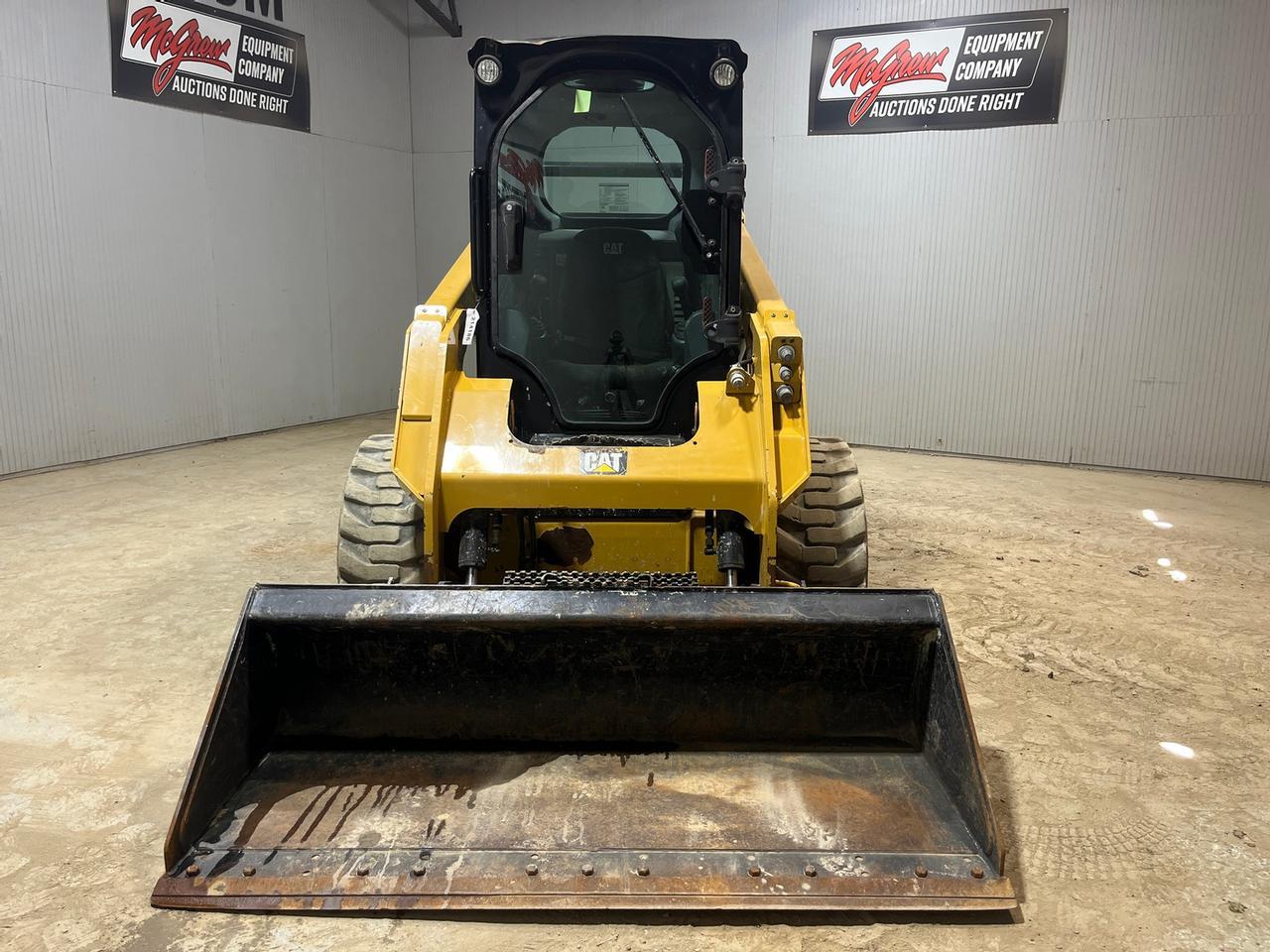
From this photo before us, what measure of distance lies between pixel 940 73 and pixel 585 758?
337 inches

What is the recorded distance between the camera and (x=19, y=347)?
766 centimetres

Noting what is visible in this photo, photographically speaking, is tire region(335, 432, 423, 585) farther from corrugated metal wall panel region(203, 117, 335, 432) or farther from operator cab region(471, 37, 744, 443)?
corrugated metal wall panel region(203, 117, 335, 432)

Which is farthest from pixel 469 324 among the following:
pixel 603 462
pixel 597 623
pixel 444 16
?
pixel 444 16

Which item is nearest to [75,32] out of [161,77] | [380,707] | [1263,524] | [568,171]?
[161,77]

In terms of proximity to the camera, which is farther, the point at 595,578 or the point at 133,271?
the point at 133,271

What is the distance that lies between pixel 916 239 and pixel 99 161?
7708 mm

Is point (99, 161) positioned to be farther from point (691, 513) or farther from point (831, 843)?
point (831, 843)

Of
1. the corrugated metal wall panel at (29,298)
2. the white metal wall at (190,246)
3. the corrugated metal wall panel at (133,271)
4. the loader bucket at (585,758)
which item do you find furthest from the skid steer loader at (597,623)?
the corrugated metal wall panel at (133,271)

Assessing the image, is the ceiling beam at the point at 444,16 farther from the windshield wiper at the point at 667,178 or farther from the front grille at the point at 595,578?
the front grille at the point at 595,578

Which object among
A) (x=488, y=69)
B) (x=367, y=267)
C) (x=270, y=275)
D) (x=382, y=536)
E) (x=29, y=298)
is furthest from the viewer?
(x=367, y=267)

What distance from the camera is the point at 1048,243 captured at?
891 centimetres

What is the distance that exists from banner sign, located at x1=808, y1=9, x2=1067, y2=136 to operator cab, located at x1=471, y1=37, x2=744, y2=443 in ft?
20.2

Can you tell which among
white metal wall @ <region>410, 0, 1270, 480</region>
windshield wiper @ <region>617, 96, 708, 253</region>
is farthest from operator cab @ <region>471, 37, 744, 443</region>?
white metal wall @ <region>410, 0, 1270, 480</region>

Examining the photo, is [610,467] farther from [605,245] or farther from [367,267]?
[367,267]
